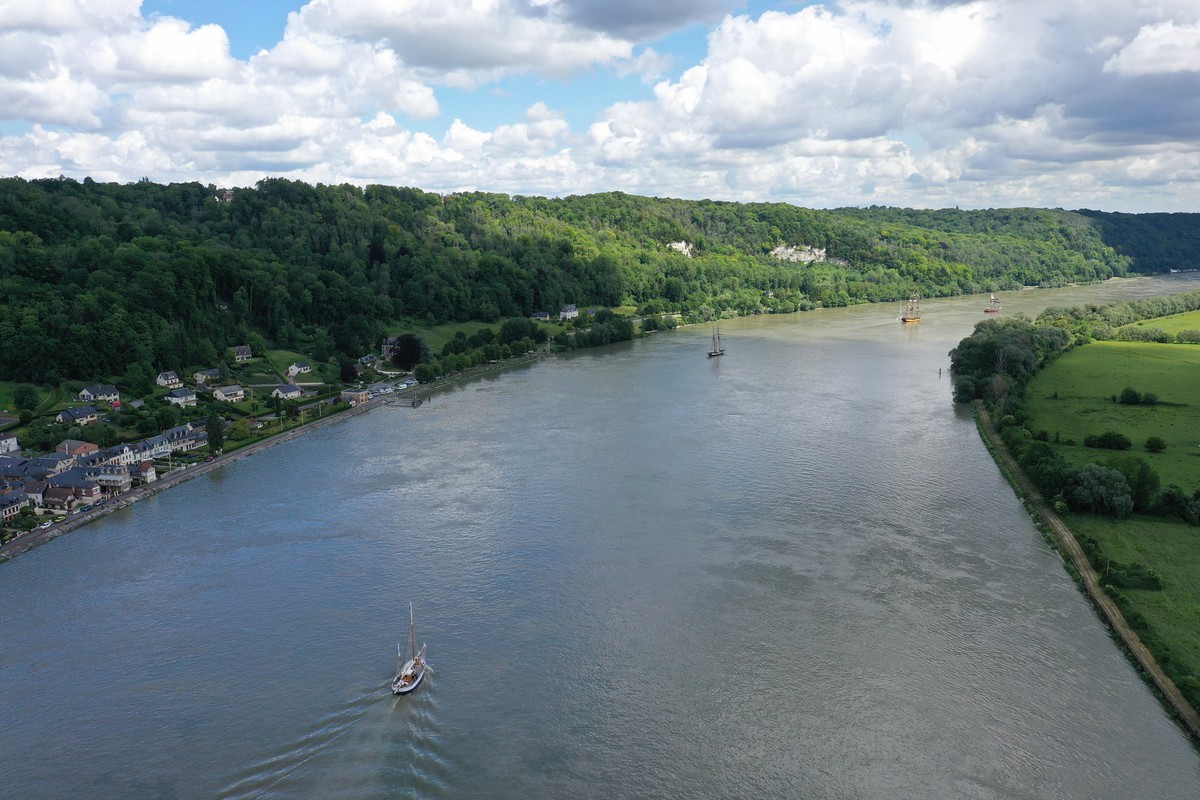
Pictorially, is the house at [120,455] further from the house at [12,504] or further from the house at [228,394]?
the house at [228,394]

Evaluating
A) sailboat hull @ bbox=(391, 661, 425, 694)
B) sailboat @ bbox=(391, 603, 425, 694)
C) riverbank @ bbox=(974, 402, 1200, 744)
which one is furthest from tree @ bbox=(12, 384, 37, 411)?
riverbank @ bbox=(974, 402, 1200, 744)

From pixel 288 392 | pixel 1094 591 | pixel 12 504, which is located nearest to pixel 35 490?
pixel 12 504

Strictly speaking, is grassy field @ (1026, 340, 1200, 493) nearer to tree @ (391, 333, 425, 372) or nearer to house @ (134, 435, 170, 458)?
house @ (134, 435, 170, 458)

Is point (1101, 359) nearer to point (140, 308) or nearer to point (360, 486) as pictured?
point (360, 486)

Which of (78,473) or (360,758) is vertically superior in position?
(78,473)

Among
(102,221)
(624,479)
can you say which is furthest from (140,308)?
(624,479)

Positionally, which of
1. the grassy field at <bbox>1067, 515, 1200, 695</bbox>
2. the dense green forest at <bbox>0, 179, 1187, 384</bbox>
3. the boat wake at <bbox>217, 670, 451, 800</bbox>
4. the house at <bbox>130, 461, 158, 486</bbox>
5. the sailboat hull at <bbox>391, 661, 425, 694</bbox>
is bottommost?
the boat wake at <bbox>217, 670, 451, 800</bbox>

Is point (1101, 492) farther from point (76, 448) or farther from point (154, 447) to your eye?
point (76, 448)
